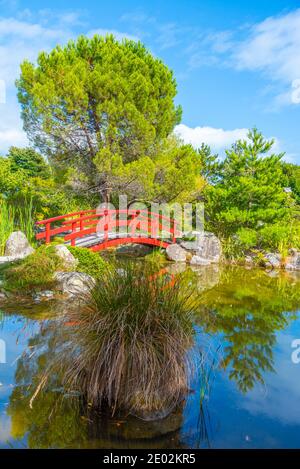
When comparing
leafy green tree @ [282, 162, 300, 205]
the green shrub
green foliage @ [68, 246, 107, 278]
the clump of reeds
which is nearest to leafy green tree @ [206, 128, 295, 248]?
the green shrub

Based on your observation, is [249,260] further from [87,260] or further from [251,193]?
[87,260]

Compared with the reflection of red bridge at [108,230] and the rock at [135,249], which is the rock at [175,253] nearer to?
the reflection of red bridge at [108,230]

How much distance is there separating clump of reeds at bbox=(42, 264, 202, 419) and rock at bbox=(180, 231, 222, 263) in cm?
937

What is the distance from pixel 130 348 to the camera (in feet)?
Result: 10.4

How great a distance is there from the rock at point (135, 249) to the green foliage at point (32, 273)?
6005mm

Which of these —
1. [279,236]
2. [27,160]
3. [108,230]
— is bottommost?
[279,236]

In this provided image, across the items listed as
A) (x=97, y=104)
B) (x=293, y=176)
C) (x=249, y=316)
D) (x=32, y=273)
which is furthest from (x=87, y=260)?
(x=293, y=176)

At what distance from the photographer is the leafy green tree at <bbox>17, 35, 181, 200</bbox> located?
12781 mm

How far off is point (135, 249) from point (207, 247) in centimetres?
254

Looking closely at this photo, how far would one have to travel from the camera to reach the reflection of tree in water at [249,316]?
14.6 ft

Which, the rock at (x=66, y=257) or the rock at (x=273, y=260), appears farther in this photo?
the rock at (x=273, y=260)

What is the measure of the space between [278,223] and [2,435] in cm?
1065

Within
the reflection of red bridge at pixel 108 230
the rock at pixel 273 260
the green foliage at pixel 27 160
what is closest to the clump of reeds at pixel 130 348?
the reflection of red bridge at pixel 108 230

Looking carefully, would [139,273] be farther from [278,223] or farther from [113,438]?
[278,223]
